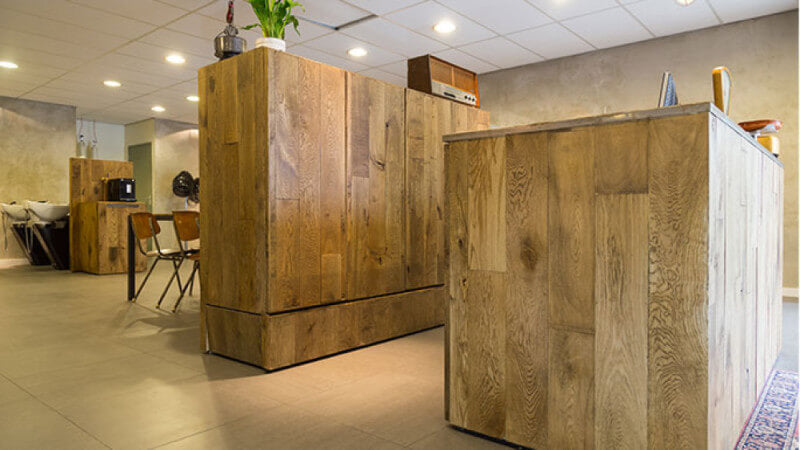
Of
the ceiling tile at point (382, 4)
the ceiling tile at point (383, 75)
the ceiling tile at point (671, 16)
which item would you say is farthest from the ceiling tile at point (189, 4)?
the ceiling tile at point (671, 16)

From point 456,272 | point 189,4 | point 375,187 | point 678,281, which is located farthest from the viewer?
point 189,4

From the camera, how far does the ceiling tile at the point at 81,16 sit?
4660 mm

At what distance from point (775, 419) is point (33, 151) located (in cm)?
1056

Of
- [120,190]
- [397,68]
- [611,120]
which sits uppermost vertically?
[397,68]

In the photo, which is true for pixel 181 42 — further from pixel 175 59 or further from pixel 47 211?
pixel 47 211

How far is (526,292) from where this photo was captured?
5.46 feet

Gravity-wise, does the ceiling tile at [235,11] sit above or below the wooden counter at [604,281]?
above

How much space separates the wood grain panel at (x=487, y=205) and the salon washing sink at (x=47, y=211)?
781 centimetres

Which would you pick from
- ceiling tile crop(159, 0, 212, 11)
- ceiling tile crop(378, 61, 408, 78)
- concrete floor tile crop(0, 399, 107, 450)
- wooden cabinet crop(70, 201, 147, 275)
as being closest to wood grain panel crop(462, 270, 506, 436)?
concrete floor tile crop(0, 399, 107, 450)

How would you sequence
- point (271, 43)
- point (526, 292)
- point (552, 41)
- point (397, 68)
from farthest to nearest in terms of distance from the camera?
point (397, 68)
point (552, 41)
point (271, 43)
point (526, 292)

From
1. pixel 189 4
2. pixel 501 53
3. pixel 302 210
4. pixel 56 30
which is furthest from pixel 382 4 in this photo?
pixel 56 30

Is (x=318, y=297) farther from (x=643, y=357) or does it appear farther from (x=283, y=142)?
(x=643, y=357)

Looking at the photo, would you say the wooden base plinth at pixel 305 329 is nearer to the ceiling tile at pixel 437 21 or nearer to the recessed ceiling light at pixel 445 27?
the ceiling tile at pixel 437 21

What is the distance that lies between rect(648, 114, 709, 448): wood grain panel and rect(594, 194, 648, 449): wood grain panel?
0.03 meters
